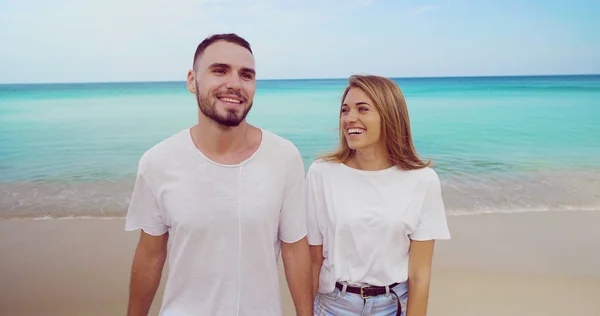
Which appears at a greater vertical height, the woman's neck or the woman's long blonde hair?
the woman's long blonde hair

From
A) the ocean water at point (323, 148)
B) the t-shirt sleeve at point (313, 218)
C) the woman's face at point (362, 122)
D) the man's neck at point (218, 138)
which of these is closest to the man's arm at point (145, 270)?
the man's neck at point (218, 138)

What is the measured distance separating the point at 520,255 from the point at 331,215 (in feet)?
12.5

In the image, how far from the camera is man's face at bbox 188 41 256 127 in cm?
189

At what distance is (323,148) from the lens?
42.9 ft

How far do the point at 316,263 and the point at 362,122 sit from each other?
2.37 feet

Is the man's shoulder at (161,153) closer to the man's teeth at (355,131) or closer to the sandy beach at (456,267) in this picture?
the man's teeth at (355,131)

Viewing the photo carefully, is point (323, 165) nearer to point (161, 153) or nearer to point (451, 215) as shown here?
point (161, 153)

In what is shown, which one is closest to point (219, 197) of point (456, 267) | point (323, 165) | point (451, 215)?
point (323, 165)

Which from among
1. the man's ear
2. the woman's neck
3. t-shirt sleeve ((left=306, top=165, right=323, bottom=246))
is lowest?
t-shirt sleeve ((left=306, top=165, right=323, bottom=246))

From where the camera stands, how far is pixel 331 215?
2.20 metres

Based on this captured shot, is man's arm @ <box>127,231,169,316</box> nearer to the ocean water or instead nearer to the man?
the man

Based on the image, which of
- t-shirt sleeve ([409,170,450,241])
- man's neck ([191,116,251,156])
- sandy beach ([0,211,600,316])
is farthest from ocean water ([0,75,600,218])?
man's neck ([191,116,251,156])

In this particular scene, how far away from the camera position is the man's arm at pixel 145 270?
2072mm

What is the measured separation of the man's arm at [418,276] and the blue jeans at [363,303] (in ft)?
0.13
